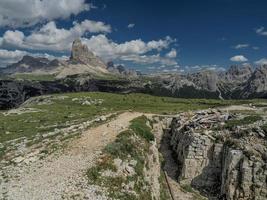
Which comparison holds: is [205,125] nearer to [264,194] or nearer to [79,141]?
[264,194]

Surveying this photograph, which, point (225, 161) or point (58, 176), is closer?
point (58, 176)

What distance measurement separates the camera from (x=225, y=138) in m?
48.1

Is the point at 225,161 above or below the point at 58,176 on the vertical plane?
below

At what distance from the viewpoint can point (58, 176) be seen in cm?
3228

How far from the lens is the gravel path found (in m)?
29.0

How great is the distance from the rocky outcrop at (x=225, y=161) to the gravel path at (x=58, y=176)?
14395mm

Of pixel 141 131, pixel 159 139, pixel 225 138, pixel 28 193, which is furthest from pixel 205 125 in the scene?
pixel 28 193

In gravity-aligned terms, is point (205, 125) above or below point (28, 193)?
above

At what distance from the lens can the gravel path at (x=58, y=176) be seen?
95.0ft

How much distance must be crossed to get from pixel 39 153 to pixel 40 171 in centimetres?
552

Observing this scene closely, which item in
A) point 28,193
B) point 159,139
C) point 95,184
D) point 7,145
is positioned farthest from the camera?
point 159,139

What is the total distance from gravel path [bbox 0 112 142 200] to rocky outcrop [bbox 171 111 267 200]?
1439cm

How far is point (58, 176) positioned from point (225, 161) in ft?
76.6

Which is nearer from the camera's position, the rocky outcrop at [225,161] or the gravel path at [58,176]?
the gravel path at [58,176]
